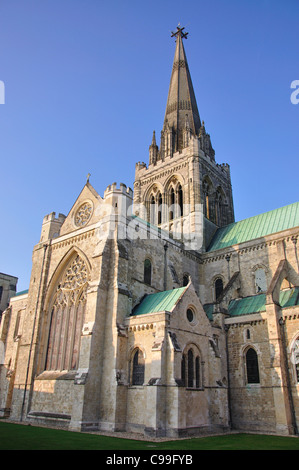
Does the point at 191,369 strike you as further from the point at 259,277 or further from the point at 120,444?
the point at 259,277

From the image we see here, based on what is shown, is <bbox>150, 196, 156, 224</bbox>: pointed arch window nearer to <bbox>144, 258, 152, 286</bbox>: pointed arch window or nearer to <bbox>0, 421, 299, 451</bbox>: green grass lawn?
<bbox>144, 258, 152, 286</bbox>: pointed arch window

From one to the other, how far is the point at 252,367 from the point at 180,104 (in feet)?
104

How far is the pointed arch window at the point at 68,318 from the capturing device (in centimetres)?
2389

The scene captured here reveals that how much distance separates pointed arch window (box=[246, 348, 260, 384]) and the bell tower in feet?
44.8

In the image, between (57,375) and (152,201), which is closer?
(57,375)

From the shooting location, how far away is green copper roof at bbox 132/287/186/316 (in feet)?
68.2

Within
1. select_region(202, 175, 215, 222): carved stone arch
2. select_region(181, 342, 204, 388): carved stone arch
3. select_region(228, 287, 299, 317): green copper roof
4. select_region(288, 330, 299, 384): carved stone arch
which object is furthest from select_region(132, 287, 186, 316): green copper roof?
select_region(202, 175, 215, 222): carved stone arch

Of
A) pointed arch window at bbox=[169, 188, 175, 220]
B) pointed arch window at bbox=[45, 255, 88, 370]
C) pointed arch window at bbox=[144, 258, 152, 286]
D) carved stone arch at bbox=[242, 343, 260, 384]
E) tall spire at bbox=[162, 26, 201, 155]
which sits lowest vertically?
carved stone arch at bbox=[242, 343, 260, 384]

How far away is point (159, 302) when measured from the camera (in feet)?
71.2

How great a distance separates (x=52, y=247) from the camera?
92.2 ft

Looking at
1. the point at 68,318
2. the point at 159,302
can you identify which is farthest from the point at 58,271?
the point at 159,302

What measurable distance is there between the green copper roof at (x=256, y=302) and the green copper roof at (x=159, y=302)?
5.19 meters

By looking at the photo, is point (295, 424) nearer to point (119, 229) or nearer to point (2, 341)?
point (119, 229)

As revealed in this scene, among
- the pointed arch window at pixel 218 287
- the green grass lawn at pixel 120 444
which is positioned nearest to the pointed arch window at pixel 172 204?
the pointed arch window at pixel 218 287
